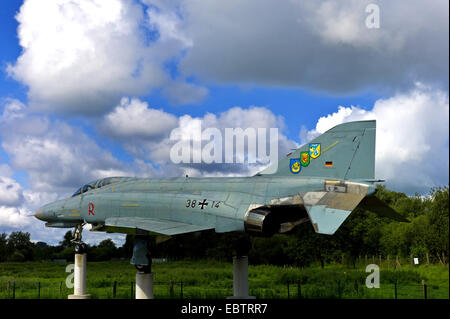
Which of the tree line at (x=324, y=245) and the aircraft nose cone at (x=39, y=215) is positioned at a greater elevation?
the aircraft nose cone at (x=39, y=215)

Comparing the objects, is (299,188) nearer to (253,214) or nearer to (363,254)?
(253,214)

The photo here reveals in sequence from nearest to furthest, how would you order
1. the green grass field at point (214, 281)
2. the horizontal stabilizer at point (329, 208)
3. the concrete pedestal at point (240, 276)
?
the horizontal stabilizer at point (329, 208) → the concrete pedestal at point (240, 276) → the green grass field at point (214, 281)

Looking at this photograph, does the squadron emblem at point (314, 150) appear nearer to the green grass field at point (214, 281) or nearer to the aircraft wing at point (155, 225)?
the aircraft wing at point (155, 225)

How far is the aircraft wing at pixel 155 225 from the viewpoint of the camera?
1479 centimetres

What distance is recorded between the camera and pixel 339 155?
48.6 feet

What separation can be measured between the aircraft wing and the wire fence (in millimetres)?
7056

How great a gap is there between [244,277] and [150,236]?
4304 millimetres

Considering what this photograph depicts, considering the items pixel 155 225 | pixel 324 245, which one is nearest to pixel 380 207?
pixel 155 225

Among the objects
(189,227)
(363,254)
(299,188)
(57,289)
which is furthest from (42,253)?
(299,188)

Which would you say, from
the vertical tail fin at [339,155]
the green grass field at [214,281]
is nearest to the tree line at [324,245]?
the green grass field at [214,281]

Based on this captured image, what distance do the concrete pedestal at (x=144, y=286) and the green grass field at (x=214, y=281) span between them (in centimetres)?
609

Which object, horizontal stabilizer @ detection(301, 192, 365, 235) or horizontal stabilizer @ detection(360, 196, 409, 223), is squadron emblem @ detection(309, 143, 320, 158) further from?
horizontal stabilizer @ detection(360, 196, 409, 223)

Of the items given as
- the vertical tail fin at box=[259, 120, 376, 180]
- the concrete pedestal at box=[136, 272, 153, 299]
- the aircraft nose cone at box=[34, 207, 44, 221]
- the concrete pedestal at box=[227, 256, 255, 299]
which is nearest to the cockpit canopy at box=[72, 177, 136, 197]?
the aircraft nose cone at box=[34, 207, 44, 221]

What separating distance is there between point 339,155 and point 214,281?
16.4 metres
